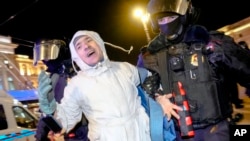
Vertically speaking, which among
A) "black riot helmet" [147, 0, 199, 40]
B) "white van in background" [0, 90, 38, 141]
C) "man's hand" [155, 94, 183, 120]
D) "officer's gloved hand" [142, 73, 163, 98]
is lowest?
"white van in background" [0, 90, 38, 141]

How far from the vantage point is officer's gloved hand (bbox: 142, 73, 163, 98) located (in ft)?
9.75

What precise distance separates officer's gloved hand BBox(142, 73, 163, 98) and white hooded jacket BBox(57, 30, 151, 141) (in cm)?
15

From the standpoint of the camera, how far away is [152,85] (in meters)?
3.04

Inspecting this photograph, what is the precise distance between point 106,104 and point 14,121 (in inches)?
211

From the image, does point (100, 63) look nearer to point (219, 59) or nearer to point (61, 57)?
point (219, 59)

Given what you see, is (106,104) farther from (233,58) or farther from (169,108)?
(233,58)

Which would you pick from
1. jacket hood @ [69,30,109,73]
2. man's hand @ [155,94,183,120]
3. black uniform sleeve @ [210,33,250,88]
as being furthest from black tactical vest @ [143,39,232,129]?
jacket hood @ [69,30,109,73]

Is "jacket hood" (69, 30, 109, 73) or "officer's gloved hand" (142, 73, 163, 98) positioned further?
"officer's gloved hand" (142, 73, 163, 98)

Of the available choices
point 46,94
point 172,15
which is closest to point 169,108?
point 172,15

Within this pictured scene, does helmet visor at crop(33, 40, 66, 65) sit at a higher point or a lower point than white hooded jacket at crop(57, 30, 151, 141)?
higher

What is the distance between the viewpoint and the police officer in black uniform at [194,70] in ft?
9.77

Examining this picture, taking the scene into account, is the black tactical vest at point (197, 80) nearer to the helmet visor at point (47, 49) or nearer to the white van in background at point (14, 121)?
the helmet visor at point (47, 49)

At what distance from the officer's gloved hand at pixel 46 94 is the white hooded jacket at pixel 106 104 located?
1.63 metres

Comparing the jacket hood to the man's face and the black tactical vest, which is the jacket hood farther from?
the black tactical vest
